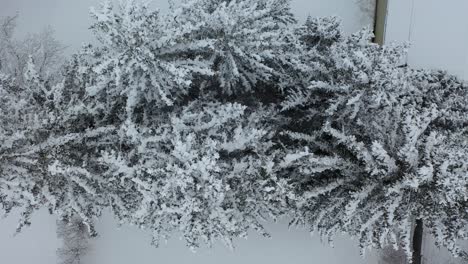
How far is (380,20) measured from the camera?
580 centimetres

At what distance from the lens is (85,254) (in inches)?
231

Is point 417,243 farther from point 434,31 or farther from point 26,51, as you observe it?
point 26,51

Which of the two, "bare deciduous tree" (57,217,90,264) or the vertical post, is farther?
"bare deciduous tree" (57,217,90,264)

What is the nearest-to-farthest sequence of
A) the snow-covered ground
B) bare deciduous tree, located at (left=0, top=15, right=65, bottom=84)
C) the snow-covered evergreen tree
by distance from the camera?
the snow-covered evergreen tree → the snow-covered ground → bare deciduous tree, located at (left=0, top=15, right=65, bottom=84)

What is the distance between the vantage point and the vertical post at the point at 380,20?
18.4 ft

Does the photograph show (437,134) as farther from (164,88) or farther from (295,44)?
(164,88)

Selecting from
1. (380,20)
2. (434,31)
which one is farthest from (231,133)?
(380,20)

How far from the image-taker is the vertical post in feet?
18.4

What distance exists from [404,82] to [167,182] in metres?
2.08

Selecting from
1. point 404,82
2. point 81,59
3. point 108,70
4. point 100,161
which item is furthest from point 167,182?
point 404,82

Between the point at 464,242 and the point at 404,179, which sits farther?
the point at 464,242

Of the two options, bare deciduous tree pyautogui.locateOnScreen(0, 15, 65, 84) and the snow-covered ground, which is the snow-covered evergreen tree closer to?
the snow-covered ground

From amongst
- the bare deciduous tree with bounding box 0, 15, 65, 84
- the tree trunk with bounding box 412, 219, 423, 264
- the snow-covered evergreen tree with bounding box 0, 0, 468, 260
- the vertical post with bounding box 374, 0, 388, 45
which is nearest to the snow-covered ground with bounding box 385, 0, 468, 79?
the vertical post with bounding box 374, 0, 388, 45

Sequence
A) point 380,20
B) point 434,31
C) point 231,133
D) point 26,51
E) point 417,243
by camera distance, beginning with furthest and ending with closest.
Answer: point 380,20
point 26,51
point 417,243
point 434,31
point 231,133
